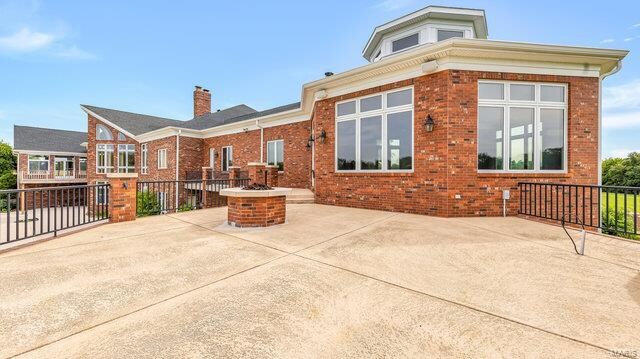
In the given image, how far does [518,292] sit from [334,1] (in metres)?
11.4

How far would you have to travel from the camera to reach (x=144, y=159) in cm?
1973

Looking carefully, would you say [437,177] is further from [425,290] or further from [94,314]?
[94,314]

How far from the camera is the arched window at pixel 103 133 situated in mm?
20859

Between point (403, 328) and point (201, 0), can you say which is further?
point (201, 0)

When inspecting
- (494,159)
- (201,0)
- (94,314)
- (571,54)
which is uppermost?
(201,0)

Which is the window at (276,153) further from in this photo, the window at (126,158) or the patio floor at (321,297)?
the window at (126,158)

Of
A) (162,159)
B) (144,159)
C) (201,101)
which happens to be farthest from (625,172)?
(144,159)

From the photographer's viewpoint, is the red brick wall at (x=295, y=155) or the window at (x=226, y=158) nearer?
→ the red brick wall at (x=295, y=155)

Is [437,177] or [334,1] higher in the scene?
[334,1]

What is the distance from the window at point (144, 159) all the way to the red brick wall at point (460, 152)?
63.3ft

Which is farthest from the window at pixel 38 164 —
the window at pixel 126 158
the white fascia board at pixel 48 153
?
the window at pixel 126 158

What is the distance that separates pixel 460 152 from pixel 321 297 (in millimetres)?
5434

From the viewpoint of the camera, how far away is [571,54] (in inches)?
240

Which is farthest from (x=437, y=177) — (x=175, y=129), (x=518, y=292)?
(x=175, y=129)
